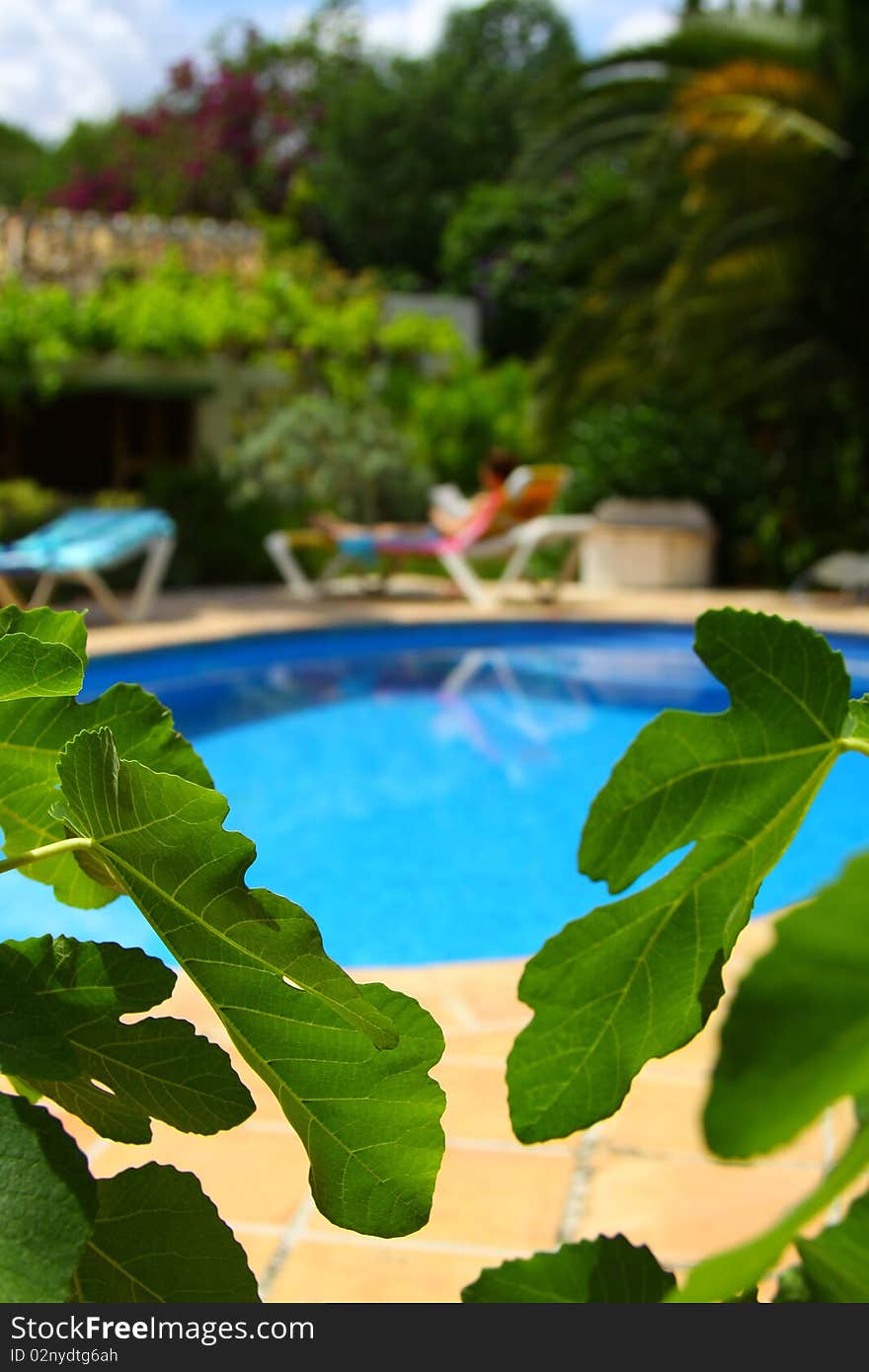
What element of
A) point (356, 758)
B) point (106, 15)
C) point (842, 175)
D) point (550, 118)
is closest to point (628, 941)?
point (356, 758)

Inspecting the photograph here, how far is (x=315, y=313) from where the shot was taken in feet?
47.8

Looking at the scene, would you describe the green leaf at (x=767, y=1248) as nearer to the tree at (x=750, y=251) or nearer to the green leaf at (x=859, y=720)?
the green leaf at (x=859, y=720)

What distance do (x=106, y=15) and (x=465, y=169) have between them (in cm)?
6071

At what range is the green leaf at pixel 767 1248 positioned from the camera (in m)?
0.26

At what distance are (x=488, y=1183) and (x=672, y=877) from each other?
1.87 metres

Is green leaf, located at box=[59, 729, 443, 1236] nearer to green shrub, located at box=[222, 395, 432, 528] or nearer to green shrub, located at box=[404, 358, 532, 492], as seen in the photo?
green shrub, located at box=[222, 395, 432, 528]

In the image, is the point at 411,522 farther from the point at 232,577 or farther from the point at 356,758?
the point at 356,758

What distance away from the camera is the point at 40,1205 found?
0.44m

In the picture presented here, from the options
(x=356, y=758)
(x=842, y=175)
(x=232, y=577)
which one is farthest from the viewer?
(x=232, y=577)

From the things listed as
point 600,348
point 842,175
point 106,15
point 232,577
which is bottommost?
point 232,577

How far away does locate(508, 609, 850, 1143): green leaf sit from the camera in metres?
0.52

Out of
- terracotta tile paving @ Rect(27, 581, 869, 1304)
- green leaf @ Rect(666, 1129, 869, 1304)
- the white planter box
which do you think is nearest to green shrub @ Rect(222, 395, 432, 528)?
the white planter box

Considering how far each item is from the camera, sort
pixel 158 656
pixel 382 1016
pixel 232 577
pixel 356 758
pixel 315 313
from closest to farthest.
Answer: pixel 382 1016
pixel 356 758
pixel 158 656
pixel 232 577
pixel 315 313

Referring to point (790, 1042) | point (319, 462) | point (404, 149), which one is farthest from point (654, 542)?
point (404, 149)
